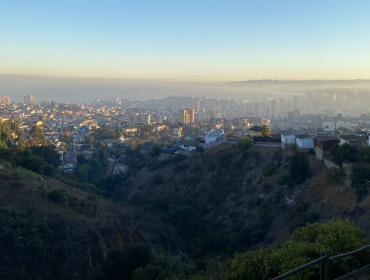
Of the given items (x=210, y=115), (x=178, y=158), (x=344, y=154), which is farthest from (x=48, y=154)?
(x=210, y=115)

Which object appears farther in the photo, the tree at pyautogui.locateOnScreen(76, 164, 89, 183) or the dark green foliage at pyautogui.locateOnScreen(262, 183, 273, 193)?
the tree at pyautogui.locateOnScreen(76, 164, 89, 183)

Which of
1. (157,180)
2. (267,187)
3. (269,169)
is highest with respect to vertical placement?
(269,169)

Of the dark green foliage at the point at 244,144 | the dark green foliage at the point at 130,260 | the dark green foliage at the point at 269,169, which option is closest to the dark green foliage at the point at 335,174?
the dark green foliage at the point at 269,169

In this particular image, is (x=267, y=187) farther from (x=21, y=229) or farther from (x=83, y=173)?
(x=83, y=173)

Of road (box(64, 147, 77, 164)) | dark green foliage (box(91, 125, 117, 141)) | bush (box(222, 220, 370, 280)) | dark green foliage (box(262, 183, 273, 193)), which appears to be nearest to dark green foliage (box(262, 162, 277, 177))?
dark green foliage (box(262, 183, 273, 193))

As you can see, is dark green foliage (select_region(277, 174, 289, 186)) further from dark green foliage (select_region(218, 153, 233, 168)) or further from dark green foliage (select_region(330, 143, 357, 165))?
dark green foliage (select_region(218, 153, 233, 168))

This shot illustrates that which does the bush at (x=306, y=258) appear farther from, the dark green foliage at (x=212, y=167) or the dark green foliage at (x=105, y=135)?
the dark green foliage at (x=105, y=135)

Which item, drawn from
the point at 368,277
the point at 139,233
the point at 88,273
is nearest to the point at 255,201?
the point at 139,233

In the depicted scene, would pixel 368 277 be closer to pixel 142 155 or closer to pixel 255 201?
pixel 255 201
